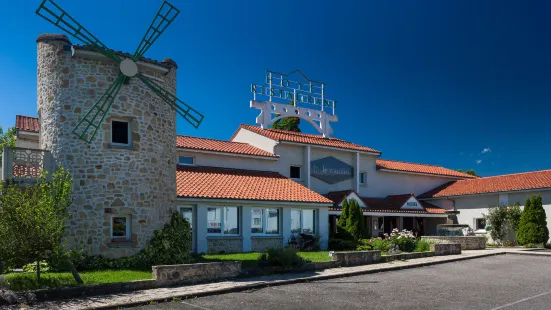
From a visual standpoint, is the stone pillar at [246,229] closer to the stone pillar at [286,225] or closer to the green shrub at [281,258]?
the stone pillar at [286,225]

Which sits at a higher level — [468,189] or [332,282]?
[468,189]

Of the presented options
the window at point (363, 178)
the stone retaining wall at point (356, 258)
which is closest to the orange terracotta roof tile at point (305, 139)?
the window at point (363, 178)

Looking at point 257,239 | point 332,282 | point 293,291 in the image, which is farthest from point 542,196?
point 293,291

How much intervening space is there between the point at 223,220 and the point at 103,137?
8535mm

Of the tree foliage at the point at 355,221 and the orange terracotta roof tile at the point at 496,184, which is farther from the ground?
the orange terracotta roof tile at the point at 496,184

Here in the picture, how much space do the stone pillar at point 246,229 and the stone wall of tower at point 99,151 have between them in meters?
6.97

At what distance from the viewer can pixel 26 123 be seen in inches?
928

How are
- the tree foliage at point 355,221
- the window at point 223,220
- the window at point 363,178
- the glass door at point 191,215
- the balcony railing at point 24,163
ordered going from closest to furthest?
the balcony railing at point 24,163
the glass door at point 191,215
the window at point 223,220
the tree foliage at point 355,221
the window at point 363,178

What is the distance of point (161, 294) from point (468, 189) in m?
28.4

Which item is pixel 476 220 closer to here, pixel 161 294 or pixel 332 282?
pixel 332 282

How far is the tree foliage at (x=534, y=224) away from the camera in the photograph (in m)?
28.5

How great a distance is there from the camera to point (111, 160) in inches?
591

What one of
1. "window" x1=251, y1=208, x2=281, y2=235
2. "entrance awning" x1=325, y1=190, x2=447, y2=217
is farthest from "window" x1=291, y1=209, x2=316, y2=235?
"entrance awning" x1=325, y1=190, x2=447, y2=217

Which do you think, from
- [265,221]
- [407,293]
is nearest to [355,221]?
[265,221]
